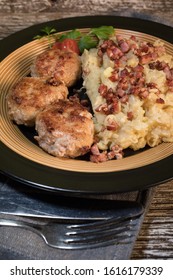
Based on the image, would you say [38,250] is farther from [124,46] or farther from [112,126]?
[124,46]

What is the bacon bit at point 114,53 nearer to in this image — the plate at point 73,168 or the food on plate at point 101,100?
the food on plate at point 101,100

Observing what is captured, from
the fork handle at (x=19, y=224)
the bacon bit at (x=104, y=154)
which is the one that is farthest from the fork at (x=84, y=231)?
the bacon bit at (x=104, y=154)

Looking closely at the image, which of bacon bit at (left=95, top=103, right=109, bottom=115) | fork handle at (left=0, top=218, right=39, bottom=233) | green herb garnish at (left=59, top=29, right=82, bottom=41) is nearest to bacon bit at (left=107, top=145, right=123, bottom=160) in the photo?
bacon bit at (left=95, top=103, right=109, bottom=115)

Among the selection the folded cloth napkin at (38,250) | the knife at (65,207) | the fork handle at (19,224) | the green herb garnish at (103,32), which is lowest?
the folded cloth napkin at (38,250)

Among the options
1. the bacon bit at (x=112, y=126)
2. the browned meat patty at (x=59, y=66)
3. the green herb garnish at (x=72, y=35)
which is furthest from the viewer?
the green herb garnish at (x=72, y=35)

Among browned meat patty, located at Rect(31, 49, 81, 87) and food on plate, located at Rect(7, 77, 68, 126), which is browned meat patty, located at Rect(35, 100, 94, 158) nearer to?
food on plate, located at Rect(7, 77, 68, 126)
